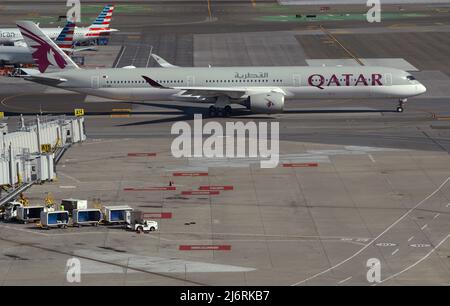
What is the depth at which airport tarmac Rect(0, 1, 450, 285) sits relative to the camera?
5831 cm

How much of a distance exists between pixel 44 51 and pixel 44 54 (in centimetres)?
30

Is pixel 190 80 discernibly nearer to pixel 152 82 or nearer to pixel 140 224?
pixel 152 82

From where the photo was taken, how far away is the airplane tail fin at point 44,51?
11169cm

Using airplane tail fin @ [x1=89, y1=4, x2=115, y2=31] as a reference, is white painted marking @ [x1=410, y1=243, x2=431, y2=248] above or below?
above

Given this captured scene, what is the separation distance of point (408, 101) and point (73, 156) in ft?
133

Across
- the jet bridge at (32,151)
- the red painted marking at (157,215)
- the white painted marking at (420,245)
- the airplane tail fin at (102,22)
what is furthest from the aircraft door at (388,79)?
the airplane tail fin at (102,22)

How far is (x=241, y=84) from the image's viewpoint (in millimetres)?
107750

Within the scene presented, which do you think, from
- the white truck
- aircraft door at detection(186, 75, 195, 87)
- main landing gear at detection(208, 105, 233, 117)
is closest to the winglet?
aircraft door at detection(186, 75, 195, 87)

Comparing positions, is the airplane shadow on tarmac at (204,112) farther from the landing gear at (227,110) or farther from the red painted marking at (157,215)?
the red painted marking at (157,215)

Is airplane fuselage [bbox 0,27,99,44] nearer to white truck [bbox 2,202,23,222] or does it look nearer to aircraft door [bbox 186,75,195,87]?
aircraft door [bbox 186,75,195,87]

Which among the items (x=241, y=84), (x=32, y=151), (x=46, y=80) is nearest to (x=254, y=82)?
(x=241, y=84)

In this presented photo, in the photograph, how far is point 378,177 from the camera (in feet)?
266

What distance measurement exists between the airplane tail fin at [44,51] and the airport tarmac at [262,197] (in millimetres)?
4820

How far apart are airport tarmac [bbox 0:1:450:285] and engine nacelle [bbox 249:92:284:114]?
176 centimetres
